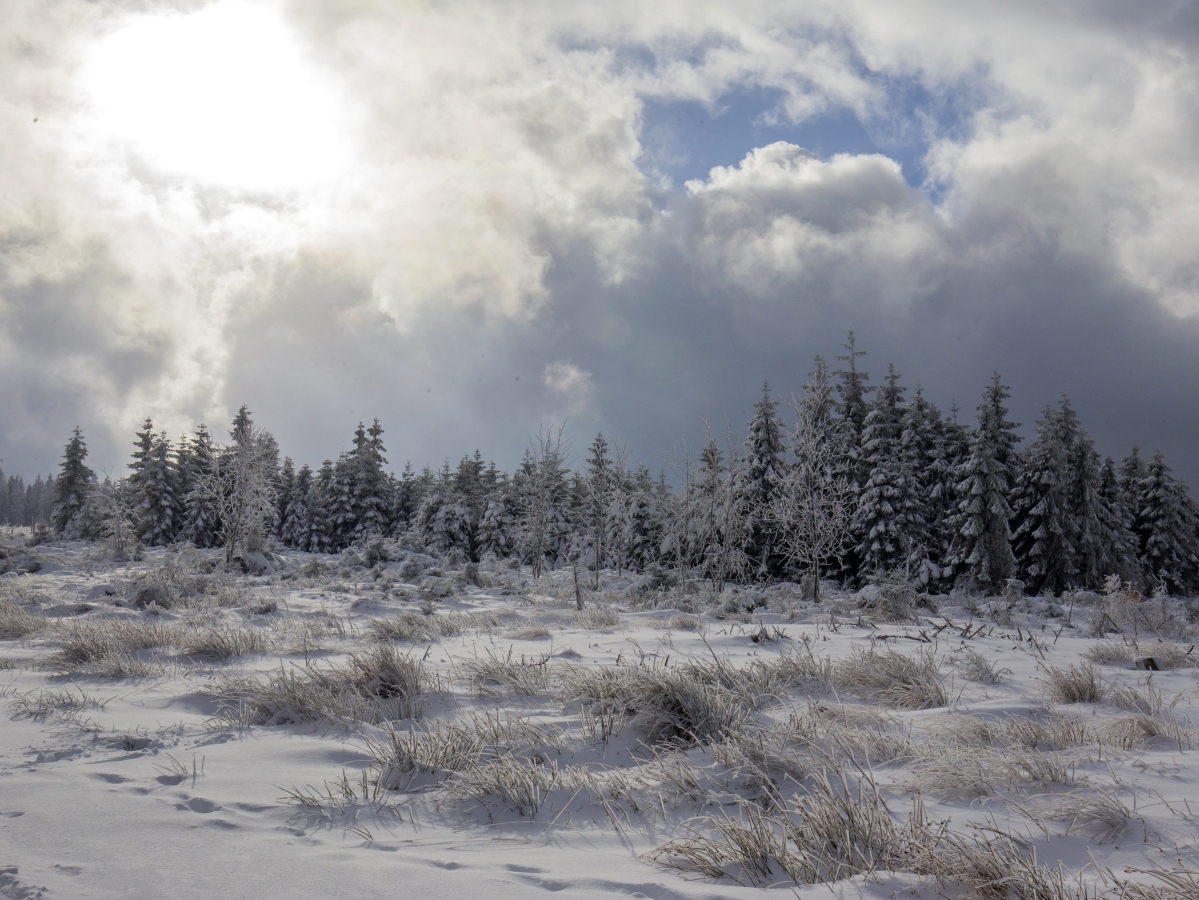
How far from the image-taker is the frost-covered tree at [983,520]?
28.8 meters

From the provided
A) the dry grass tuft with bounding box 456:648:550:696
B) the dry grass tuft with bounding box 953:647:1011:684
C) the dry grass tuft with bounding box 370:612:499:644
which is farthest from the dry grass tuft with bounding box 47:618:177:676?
the dry grass tuft with bounding box 953:647:1011:684

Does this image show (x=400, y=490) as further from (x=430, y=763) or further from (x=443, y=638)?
(x=430, y=763)

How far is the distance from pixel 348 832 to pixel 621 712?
5.74 feet

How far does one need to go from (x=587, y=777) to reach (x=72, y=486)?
60264mm

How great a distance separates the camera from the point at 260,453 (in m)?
29.4

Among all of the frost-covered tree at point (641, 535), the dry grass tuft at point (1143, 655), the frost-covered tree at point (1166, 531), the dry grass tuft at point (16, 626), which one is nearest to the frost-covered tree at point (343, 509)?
the frost-covered tree at point (641, 535)

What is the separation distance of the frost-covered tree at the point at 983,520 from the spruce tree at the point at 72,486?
5613 cm

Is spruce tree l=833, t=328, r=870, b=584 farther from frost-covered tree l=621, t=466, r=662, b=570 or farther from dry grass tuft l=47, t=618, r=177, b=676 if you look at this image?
dry grass tuft l=47, t=618, r=177, b=676

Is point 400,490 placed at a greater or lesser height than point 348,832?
greater

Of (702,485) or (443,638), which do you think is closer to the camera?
(443,638)

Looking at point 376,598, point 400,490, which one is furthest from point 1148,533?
point 400,490

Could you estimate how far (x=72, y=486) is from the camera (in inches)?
1914

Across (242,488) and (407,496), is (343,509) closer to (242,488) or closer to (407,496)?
(407,496)

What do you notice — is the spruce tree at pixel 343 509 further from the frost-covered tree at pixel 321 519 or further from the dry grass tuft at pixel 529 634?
the dry grass tuft at pixel 529 634
